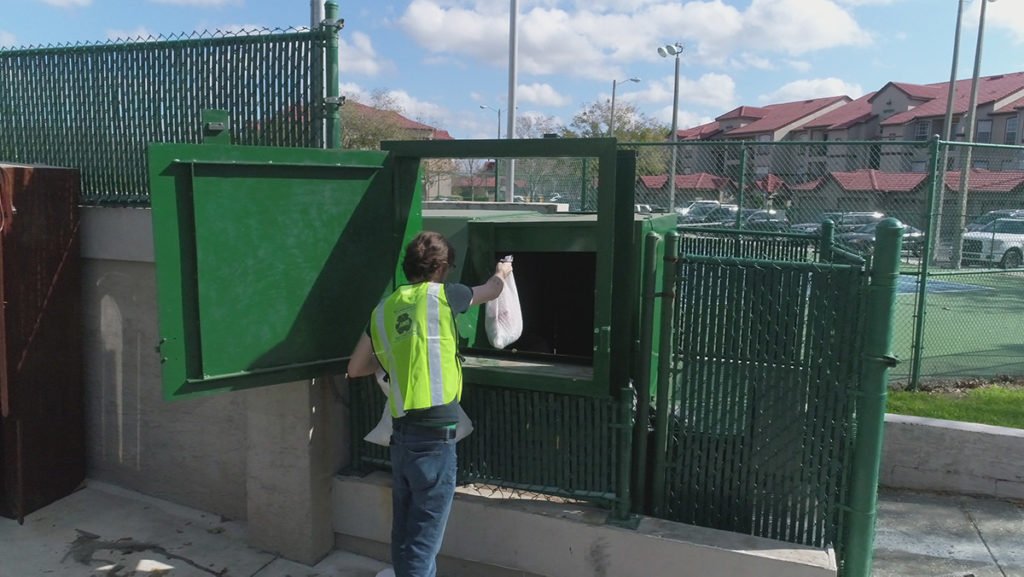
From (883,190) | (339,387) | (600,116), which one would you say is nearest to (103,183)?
(339,387)

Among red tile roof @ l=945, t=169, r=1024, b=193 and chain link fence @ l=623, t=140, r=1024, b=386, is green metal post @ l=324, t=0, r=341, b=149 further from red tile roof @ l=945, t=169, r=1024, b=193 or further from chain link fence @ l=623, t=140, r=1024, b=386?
red tile roof @ l=945, t=169, r=1024, b=193

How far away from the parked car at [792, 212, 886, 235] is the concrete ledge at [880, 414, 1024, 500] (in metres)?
3.50

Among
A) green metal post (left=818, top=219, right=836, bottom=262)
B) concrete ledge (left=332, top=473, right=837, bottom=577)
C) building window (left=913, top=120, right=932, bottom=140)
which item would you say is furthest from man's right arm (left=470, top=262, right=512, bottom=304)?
building window (left=913, top=120, right=932, bottom=140)

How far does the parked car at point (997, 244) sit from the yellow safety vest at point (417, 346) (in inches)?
310

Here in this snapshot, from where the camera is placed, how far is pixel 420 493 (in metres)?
3.19

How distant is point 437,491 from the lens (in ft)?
10.4

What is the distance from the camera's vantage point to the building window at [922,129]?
47562 millimetres

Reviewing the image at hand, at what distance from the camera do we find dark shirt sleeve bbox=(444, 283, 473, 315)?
10.5 ft

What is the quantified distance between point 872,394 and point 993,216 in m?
7.25

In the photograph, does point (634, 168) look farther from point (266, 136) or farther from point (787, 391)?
point (266, 136)

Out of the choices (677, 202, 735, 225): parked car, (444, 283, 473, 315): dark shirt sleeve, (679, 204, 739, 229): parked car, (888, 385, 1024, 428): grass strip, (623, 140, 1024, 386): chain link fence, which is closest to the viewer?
(444, 283, 473, 315): dark shirt sleeve

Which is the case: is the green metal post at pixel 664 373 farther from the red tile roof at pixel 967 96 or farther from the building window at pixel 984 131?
the building window at pixel 984 131

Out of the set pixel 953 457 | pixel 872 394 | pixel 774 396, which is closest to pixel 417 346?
pixel 774 396

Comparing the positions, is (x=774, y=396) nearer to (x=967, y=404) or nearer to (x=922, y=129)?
(x=967, y=404)
